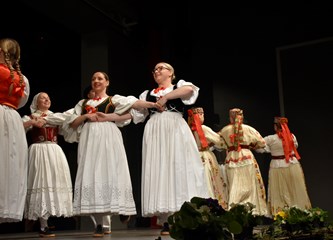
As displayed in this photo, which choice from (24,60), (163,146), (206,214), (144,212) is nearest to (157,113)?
(163,146)

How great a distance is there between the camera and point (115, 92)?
7.89m

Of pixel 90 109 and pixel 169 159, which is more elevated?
pixel 90 109

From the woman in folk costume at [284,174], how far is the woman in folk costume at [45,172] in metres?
3.83

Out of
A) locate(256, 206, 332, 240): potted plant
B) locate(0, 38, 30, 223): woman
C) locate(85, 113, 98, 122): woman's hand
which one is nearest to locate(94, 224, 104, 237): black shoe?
locate(0, 38, 30, 223): woman

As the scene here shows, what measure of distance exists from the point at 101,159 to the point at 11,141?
108 centimetres

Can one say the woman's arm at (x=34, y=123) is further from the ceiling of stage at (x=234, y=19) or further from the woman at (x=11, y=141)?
the ceiling of stage at (x=234, y=19)

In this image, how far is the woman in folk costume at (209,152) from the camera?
7.79 meters

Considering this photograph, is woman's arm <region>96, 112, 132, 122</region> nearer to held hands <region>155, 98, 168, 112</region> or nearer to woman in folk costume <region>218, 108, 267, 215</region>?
held hands <region>155, 98, 168, 112</region>

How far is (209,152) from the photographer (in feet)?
26.7

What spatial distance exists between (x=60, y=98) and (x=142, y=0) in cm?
221

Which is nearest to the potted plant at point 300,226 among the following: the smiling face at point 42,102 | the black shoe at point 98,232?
the black shoe at point 98,232

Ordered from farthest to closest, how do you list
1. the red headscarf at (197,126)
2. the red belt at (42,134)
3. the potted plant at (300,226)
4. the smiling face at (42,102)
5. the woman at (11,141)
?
the red headscarf at (197,126), the smiling face at (42,102), the red belt at (42,134), the woman at (11,141), the potted plant at (300,226)

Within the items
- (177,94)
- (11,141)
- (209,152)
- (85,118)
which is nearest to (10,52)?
(11,141)

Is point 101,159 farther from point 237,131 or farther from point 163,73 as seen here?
point 237,131
